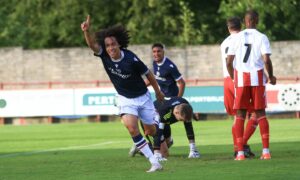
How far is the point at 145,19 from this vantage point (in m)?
46.5

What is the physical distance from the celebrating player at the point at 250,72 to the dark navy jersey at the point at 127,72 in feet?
6.54

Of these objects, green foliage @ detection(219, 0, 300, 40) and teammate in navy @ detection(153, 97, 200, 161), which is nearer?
teammate in navy @ detection(153, 97, 200, 161)

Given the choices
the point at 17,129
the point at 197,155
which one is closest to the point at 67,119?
the point at 17,129

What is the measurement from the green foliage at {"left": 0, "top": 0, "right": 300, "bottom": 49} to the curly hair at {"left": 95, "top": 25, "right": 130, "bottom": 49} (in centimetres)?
3016

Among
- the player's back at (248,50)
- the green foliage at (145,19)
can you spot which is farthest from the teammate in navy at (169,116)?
the green foliage at (145,19)

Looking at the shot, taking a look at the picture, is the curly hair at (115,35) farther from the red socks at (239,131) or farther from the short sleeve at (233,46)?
the red socks at (239,131)

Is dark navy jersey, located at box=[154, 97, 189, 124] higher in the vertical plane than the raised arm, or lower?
lower

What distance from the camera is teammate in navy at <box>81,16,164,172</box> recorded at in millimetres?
14562

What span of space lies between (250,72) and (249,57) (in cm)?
25

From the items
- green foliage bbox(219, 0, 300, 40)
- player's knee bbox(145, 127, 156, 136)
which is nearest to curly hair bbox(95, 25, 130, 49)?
player's knee bbox(145, 127, 156, 136)

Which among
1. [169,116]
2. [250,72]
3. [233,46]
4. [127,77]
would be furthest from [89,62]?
[127,77]

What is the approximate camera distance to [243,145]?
16406 millimetres

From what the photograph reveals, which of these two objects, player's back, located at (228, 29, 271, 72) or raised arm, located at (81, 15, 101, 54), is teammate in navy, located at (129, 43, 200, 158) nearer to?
player's back, located at (228, 29, 271, 72)

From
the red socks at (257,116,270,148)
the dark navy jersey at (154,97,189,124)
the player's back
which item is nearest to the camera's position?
the red socks at (257,116,270,148)
